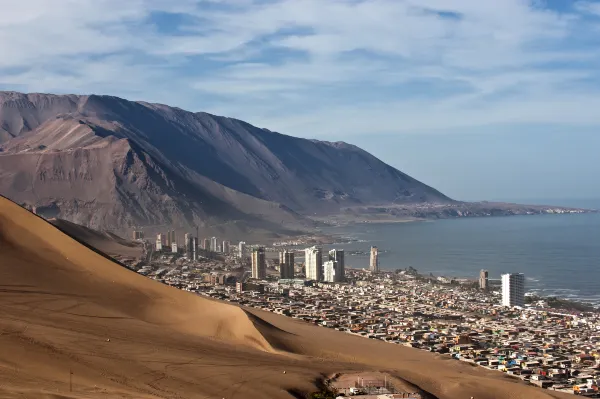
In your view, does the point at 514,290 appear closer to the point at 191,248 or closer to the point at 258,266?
the point at 258,266

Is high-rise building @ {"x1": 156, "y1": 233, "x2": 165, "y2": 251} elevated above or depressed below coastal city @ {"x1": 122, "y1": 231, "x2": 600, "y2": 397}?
above

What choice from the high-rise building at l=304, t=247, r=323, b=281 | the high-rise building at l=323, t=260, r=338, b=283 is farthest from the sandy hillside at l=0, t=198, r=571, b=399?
the high-rise building at l=304, t=247, r=323, b=281

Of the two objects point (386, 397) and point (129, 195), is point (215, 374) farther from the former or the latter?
point (129, 195)

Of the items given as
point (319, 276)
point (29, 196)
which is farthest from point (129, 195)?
point (319, 276)

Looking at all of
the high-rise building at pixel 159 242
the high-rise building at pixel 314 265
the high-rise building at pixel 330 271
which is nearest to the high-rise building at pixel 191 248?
the high-rise building at pixel 159 242

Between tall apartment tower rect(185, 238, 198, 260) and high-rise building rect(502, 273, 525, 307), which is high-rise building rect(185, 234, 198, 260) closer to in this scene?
tall apartment tower rect(185, 238, 198, 260)

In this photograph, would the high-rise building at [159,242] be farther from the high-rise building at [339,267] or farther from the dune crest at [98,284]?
the dune crest at [98,284]
